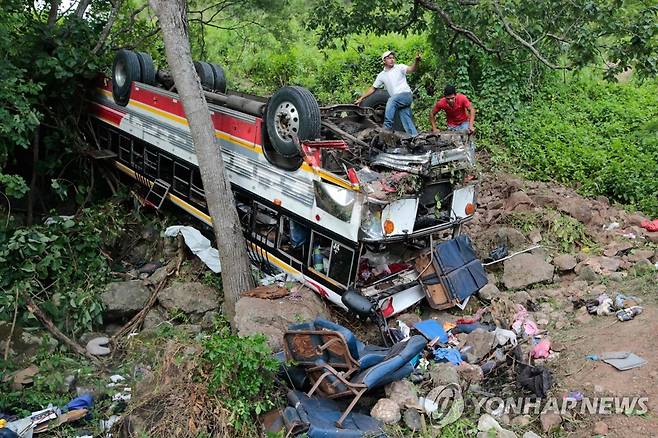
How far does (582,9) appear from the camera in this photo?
304 inches

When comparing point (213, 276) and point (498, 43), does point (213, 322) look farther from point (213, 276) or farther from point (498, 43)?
point (498, 43)

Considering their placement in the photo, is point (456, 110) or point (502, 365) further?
point (456, 110)

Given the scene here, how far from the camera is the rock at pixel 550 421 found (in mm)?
4750

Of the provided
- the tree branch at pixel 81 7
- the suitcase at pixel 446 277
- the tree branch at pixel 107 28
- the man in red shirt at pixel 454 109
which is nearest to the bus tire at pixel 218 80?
the tree branch at pixel 107 28

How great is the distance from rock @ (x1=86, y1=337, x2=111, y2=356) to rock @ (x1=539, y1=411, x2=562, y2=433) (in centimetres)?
489

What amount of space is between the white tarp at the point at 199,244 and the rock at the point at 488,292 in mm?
3344

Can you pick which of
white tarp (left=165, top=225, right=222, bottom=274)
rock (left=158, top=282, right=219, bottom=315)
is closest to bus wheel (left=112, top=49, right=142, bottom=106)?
white tarp (left=165, top=225, right=222, bottom=274)

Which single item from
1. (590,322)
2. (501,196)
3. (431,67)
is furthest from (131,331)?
(431,67)

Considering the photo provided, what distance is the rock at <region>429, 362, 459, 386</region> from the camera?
207 inches

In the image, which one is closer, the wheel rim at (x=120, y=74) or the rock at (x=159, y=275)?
the rock at (x=159, y=275)

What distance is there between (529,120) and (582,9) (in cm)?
482

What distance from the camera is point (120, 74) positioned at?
9.36m

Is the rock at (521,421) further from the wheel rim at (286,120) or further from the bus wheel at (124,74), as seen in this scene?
the bus wheel at (124,74)

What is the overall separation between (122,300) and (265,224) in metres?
2.22
